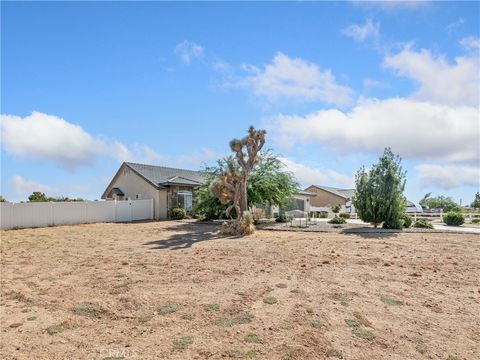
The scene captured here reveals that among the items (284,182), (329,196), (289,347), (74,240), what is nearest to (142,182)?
(284,182)

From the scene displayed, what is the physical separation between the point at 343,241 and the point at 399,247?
202cm

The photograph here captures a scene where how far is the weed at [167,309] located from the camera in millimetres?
6227

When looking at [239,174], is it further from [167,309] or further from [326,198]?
[326,198]

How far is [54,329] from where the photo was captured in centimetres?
565

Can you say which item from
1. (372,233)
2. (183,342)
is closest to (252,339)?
(183,342)

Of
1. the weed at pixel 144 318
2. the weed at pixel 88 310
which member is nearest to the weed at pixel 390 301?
the weed at pixel 144 318

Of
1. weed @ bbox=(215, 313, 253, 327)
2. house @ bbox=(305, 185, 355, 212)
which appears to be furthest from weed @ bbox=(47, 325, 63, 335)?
house @ bbox=(305, 185, 355, 212)

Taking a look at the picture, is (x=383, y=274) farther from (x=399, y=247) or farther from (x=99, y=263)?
(x=99, y=263)

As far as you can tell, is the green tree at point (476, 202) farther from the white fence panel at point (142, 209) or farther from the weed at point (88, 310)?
the weed at point (88, 310)

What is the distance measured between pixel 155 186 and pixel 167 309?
73.8 ft

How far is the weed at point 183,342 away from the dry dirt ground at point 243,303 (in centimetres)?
1

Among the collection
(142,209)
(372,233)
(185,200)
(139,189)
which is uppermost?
(139,189)

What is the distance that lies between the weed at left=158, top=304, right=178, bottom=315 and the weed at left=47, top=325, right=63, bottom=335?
5.06ft

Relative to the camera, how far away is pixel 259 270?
9.10 metres
